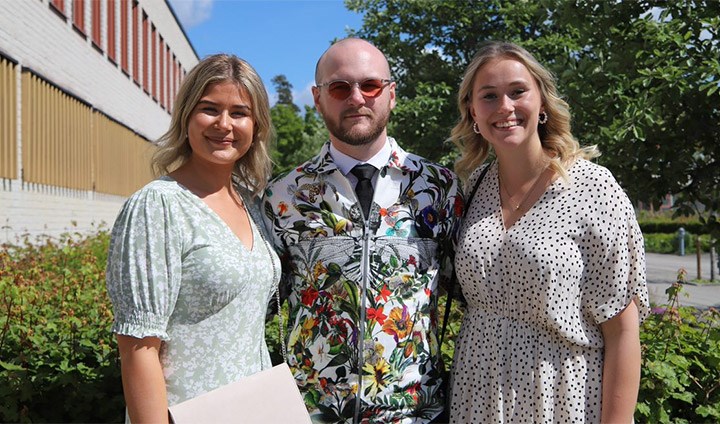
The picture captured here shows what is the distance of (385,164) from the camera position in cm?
295

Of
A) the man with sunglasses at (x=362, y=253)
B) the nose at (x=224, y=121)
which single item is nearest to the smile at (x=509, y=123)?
the man with sunglasses at (x=362, y=253)

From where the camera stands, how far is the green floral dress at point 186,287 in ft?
6.97

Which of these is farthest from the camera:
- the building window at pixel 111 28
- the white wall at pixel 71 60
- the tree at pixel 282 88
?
the tree at pixel 282 88

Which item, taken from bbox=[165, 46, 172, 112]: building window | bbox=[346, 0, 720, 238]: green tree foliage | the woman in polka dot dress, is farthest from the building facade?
the woman in polka dot dress

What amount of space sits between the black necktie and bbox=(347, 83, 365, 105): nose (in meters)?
0.26

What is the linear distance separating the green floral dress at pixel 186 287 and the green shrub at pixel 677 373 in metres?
1.98

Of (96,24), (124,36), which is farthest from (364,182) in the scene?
(124,36)

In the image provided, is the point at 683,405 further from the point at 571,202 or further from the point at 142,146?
the point at 142,146

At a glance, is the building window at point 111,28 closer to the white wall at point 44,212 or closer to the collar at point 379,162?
the white wall at point 44,212

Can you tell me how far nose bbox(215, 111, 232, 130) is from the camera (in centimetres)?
250

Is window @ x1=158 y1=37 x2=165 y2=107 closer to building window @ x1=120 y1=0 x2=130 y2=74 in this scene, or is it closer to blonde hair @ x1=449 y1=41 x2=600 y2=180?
building window @ x1=120 y1=0 x2=130 y2=74

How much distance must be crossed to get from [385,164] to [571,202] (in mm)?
785

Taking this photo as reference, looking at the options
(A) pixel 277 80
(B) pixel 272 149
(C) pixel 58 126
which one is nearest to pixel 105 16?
(C) pixel 58 126

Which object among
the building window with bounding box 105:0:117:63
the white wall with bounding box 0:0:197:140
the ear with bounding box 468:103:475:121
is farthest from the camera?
the building window with bounding box 105:0:117:63
